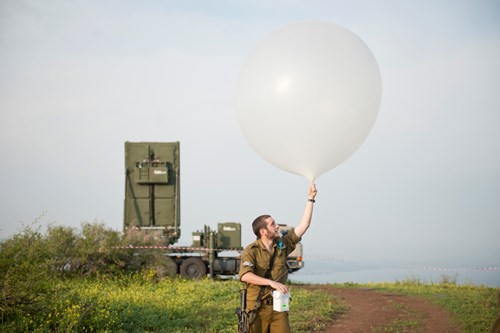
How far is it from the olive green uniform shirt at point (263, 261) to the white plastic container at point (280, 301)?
192mm

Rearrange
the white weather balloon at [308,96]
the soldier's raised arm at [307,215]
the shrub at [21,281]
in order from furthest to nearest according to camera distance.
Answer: the shrub at [21,281] < the white weather balloon at [308,96] < the soldier's raised arm at [307,215]

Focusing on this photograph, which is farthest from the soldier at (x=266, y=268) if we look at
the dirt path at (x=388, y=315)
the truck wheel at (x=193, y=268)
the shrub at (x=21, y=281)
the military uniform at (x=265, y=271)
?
the truck wheel at (x=193, y=268)

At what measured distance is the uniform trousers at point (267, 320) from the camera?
707 cm

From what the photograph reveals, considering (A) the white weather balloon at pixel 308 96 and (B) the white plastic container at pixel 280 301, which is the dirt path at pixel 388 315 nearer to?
(A) the white weather balloon at pixel 308 96

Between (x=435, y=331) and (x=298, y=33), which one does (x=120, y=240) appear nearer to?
(x=435, y=331)

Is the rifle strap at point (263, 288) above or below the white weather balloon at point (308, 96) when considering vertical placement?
below

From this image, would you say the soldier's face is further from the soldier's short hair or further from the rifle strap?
the rifle strap

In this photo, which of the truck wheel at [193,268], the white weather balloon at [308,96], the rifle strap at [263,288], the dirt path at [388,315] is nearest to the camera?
the rifle strap at [263,288]

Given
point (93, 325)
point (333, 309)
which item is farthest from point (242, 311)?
point (333, 309)

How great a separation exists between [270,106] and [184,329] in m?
5.78

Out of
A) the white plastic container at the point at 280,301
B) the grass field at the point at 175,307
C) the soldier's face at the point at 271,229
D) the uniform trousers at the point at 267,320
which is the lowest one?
the grass field at the point at 175,307

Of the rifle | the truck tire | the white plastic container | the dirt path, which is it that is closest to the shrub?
the rifle

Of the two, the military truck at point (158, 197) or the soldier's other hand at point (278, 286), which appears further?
the military truck at point (158, 197)

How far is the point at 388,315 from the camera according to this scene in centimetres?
1515
